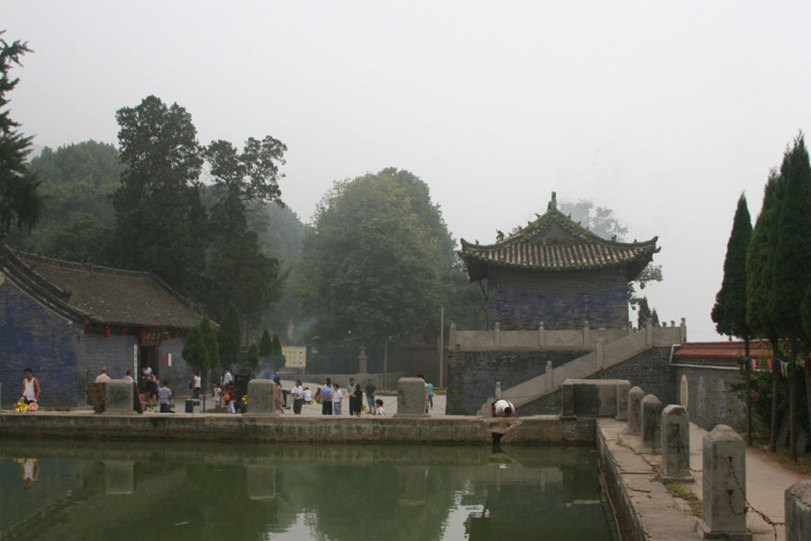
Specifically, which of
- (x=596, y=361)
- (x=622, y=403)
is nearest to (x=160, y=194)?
(x=596, y=361)

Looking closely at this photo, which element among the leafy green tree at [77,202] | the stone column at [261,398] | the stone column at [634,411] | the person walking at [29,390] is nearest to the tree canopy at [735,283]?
the stone column at [634,411]

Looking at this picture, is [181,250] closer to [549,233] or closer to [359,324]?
[359,324]

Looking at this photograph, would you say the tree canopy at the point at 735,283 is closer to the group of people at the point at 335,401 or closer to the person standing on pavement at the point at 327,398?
the group of people at the point at 335,401

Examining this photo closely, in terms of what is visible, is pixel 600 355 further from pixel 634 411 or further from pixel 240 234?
pixel 240 234

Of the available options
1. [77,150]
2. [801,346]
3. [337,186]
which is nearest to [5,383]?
[801,346]

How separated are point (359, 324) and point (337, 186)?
57.0 feet

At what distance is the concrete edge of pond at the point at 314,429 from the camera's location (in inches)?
676

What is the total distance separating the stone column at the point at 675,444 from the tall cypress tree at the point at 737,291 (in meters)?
4.41

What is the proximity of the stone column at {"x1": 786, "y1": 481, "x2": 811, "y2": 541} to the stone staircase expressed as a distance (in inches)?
747

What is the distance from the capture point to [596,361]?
24.0 meters

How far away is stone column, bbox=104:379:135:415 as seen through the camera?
715 inches

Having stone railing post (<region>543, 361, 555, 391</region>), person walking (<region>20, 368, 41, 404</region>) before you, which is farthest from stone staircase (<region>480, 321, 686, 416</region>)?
person walking (<region>20, 368, 41, 404</region>)

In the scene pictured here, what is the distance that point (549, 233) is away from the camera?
29609 mm

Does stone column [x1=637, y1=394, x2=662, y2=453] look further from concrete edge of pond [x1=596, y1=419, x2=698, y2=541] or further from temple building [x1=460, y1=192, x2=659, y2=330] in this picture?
temple building [x1=460, y1=192, x2=659, y2=330]
